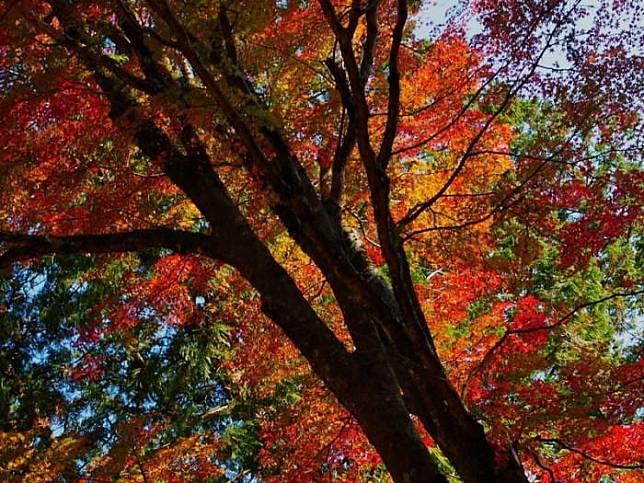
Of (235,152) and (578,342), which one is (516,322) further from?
(578,342)

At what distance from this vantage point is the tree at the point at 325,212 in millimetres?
4266

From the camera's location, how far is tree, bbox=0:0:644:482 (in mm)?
4266

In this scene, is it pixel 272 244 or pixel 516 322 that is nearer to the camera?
pixel 516 322

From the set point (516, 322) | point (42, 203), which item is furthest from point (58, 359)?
point (516, 322)

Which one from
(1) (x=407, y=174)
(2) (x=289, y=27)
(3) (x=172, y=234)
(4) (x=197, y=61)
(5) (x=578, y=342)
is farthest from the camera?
(5) (x=578, y=342)

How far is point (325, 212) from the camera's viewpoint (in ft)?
17.5

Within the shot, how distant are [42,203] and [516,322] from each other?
5645 millimetres

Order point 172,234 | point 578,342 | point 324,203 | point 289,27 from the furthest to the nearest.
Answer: point 578,342, point 289,27, point 324,203, point 172,234

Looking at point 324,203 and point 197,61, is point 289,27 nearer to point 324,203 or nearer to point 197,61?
point 324,203

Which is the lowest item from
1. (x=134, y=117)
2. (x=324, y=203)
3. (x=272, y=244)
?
(x=324, y=203)

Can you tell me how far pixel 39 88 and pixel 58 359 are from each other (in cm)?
919

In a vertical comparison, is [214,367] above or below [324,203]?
above

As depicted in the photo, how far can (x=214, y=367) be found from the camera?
13.2 metres

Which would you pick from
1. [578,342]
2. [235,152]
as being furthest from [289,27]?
[578,342]
